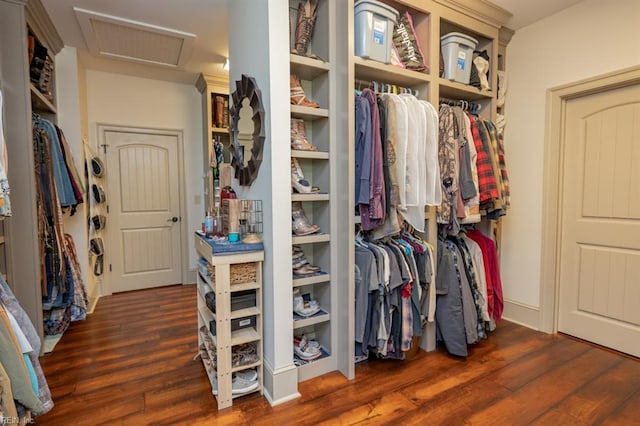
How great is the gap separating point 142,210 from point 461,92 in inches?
145

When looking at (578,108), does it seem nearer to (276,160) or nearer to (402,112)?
(402,112)

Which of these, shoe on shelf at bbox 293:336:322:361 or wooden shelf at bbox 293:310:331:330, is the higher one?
wooden shelf at bbox 293:310:331:330

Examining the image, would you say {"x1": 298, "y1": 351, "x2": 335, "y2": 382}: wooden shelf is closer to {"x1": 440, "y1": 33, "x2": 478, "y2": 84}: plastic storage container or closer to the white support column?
the white support column

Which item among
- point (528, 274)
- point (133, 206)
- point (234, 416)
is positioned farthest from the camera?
point (133, 206)

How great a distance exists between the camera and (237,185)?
7.66 feet

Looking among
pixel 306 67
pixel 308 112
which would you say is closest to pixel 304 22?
pixel 306 67

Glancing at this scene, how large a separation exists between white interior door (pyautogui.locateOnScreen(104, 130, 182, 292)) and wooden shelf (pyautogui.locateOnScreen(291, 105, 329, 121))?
2.69m

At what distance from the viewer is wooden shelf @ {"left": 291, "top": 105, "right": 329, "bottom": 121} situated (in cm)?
187

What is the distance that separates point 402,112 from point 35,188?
8.34 feet

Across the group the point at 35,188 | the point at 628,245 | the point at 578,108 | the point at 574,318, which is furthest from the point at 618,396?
the point at 35,188

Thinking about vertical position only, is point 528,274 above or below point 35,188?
below

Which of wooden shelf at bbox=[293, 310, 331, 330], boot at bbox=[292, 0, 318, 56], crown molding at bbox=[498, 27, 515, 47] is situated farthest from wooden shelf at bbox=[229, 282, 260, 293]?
crown molding at bbox=[498, 27, 515, 47]

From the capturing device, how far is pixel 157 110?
12.8 feet

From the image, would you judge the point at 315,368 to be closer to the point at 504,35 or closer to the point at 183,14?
the point at 183,14
